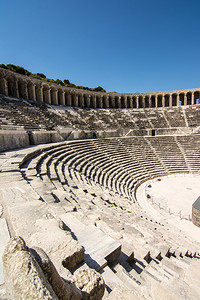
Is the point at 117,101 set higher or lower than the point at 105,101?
higher

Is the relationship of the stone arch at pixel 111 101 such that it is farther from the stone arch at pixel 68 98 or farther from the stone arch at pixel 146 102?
the stone arch at pixel 68 98

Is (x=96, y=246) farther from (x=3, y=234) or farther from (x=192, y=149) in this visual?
(x=192, y=149)

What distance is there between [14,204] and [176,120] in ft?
100

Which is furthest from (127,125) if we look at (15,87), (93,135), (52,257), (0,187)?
(52,257)

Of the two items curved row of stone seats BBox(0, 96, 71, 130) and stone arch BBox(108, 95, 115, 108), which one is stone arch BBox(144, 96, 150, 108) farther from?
curved row of stone seats BBox(0, 96, 71, 130)

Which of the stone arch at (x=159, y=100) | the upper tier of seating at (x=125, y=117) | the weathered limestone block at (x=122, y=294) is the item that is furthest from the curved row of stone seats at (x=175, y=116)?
the weathered limestone block at (x=122, y=294)

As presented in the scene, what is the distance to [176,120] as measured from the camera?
28.8 meters

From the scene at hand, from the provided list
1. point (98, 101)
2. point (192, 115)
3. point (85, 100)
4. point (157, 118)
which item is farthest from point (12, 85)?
point (192, 115)

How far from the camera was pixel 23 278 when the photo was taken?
1074mm

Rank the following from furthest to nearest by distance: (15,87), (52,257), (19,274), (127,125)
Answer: (127,125) → (15,87) → (52,257) → (19,274)

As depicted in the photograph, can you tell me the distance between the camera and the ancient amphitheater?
2.08 m

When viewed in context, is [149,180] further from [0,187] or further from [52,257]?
[52,257]

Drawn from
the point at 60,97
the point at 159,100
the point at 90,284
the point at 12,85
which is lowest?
the point at 90,284

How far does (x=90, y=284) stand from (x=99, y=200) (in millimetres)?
5249
